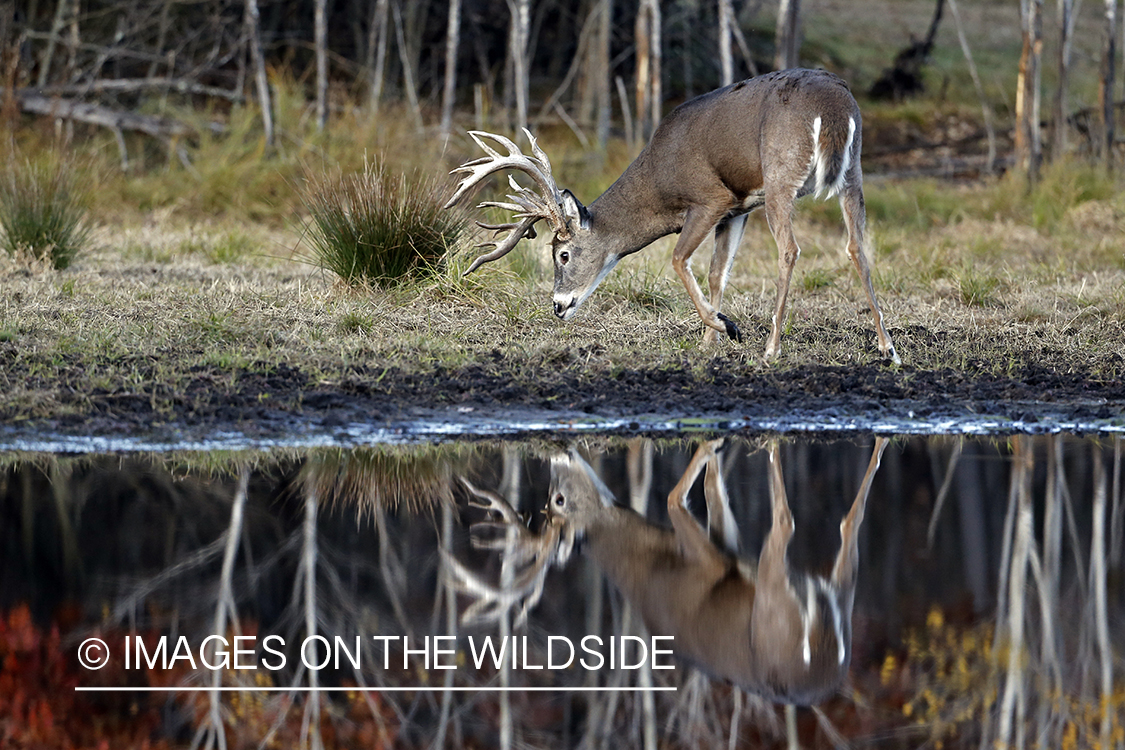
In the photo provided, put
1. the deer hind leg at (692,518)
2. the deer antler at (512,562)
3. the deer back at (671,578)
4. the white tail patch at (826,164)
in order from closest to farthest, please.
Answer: the deer back at (671,578) → the deer antler at (512,562) → the deer hind leg at (692,518) → the white tail patch at (826,164)

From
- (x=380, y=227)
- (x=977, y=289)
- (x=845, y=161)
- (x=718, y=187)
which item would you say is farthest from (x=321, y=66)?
(x=845, y=161)

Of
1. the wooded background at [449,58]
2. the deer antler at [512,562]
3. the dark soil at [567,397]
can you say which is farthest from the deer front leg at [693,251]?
→ the wooded background at [449,58]

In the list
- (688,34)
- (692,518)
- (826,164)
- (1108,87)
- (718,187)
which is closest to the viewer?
(692,518)

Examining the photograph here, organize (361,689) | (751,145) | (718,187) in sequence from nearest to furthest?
(361,689) < (751,145) < (718,187)

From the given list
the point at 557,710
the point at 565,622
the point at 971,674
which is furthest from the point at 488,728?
the point at 971,674

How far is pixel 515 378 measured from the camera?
7.77 metres

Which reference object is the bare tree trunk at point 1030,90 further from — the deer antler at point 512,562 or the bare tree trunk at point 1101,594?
the deer antler at point 512,562

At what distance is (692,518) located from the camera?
5344mm

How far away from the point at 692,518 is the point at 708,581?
0.80m

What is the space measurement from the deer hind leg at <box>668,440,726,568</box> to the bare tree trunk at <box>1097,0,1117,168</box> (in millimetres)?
12312

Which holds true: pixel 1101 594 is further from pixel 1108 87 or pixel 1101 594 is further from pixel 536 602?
pixel 1108 87

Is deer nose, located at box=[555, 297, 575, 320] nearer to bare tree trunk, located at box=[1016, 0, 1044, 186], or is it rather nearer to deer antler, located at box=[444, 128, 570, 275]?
deer antler, located at box=[444, 128, 570, 275]

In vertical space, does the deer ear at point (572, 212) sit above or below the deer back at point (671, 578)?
above

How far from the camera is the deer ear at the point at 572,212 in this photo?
9.00 m
